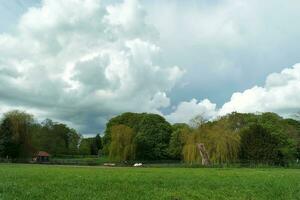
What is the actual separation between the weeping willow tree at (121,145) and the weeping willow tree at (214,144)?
20.7 m

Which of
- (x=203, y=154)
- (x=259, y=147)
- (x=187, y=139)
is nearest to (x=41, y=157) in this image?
(x=187, y=139)

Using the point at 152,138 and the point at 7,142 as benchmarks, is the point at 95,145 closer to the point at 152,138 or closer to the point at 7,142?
the point at 152,138

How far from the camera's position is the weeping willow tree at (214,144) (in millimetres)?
82188

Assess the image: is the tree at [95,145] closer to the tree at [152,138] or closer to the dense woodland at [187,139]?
the dense woodland at [187,139]

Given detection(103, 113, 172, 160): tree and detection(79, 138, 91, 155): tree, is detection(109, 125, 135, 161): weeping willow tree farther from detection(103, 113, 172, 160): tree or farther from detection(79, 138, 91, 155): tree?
detection(79, 138, 91, 155): tree

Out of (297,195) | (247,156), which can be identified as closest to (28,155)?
(247,156)

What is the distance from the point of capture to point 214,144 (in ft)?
273

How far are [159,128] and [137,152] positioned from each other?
1298cm

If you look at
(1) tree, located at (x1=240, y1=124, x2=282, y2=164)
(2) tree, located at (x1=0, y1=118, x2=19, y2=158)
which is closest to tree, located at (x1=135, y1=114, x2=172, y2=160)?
(1) tree, located at (x1=240, y1=124, x2=282, y2=164)

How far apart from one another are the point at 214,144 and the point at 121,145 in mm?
26431

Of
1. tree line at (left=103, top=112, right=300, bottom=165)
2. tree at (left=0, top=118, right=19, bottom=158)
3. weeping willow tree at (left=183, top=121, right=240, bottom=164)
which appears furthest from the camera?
tree at (left=0, top=118, right=19, bottom=158)

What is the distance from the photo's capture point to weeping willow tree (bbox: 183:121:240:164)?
82188mm

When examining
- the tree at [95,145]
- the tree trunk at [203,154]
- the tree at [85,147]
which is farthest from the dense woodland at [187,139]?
the tree at [95,145]

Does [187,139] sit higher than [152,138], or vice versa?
[152,138]
